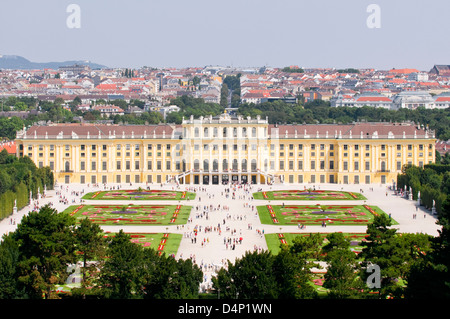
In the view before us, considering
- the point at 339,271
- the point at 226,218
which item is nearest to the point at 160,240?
the point at 226,218

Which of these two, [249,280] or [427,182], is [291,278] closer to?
[249,280]

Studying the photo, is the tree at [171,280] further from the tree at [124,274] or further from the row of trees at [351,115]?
the row of trees at [351,115]

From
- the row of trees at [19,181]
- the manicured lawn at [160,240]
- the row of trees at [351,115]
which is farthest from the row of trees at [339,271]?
the row of trees at [351,115]

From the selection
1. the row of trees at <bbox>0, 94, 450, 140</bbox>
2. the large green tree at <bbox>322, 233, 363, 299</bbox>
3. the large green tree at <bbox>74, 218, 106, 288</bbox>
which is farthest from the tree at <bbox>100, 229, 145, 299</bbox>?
the row of trees at <bbox>0, 94, 450, 140</bbox>

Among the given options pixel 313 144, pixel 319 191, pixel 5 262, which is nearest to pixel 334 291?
pixel 5 262

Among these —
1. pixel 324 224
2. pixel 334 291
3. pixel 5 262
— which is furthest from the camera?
pixel 324 224
